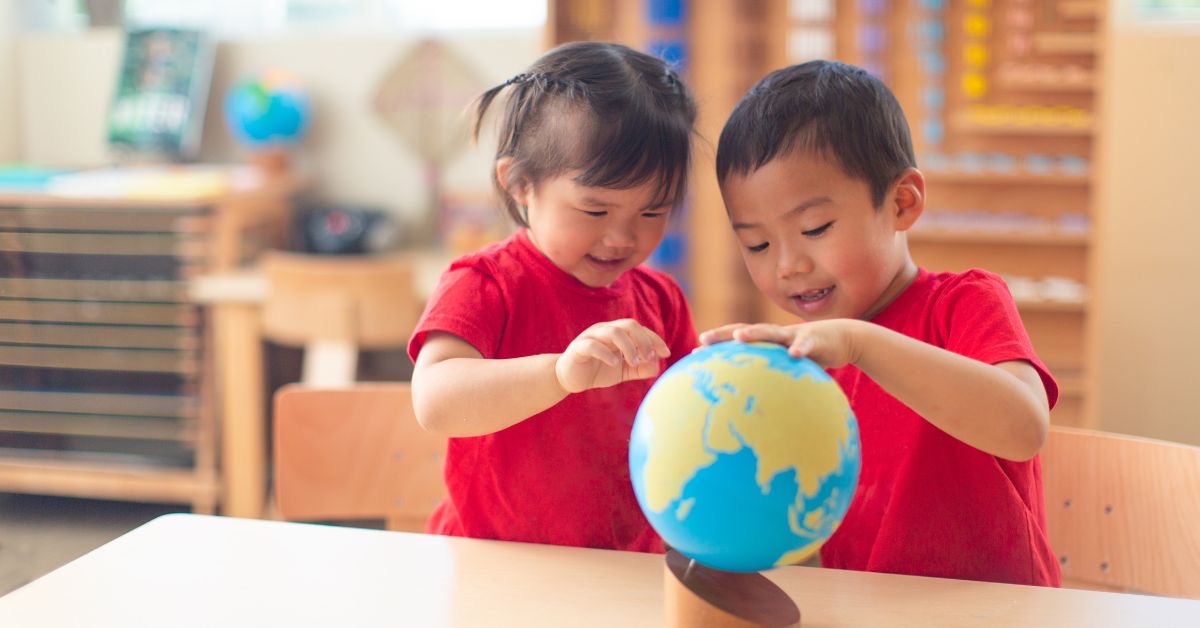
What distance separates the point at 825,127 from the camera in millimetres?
1109

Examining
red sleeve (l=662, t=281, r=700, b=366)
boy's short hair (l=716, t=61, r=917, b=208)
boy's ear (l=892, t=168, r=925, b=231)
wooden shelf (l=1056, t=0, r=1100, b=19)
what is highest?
wooden shelf (l=1056, t=0, r=1100, b=19)

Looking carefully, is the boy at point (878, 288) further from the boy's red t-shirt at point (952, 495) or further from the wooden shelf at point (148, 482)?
the wooden shelf at point (148, 482)

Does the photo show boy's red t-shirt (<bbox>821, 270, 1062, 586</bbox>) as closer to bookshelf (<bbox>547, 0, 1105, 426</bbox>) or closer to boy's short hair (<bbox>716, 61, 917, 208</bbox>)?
boy's short hair (<bbox>716, 61, 917, 208</bbox>)

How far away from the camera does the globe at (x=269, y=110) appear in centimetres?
361

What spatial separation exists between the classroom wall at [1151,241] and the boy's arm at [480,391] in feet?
8.72

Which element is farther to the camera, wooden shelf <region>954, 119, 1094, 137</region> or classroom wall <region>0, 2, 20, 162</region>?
classroom wall <region>0, 2, 20, 162</region>

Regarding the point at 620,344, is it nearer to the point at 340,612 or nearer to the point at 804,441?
the point at 804,441

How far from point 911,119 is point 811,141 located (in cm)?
226

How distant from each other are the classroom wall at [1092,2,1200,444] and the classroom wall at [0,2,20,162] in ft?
11.7

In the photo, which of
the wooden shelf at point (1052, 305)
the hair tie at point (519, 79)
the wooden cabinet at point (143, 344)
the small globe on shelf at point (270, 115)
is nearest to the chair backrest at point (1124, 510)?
the hair tie at point (519, 79)

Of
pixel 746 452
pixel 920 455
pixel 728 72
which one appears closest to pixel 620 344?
pixel 746 452

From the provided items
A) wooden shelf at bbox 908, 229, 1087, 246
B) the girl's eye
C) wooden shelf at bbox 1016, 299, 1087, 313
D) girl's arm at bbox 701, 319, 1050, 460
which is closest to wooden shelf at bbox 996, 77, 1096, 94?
wooden shelf at bbox 908, 229, 1087, 246

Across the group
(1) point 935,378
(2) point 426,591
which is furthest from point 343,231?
(1) point 935,378

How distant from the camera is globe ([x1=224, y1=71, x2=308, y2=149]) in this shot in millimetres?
3609
